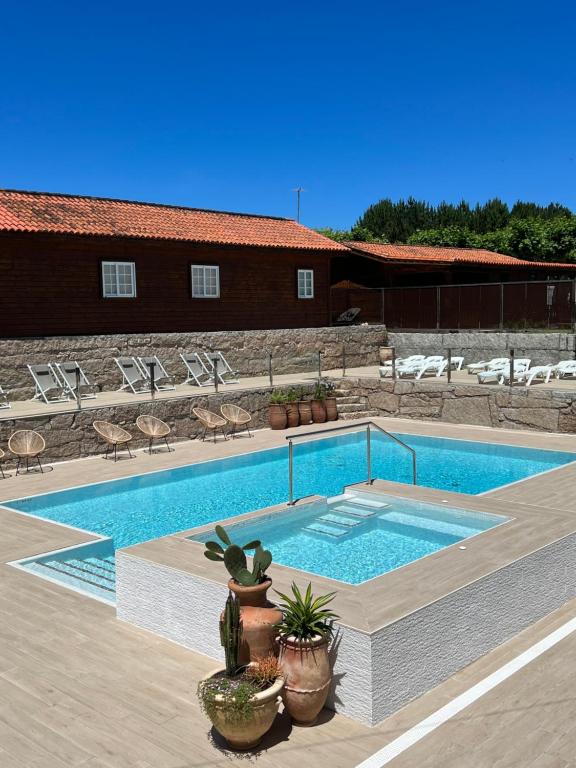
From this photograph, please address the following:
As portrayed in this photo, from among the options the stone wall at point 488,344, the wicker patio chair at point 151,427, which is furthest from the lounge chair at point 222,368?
the stone wall at point 488,344

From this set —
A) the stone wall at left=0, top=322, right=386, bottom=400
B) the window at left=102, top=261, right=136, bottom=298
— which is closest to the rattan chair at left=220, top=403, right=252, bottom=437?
the stone wall at left=0, top=322, right=386, bottom=400

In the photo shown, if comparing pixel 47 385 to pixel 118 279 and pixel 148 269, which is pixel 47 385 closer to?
pixel 118 279

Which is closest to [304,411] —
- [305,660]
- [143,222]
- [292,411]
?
[292,411]

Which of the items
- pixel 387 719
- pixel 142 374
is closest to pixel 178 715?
pixel 387 719

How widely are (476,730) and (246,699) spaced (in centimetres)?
153

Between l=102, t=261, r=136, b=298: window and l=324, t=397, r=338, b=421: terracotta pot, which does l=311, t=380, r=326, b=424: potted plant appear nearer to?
l=324, t=397, r=338, b=421: terracotta pot

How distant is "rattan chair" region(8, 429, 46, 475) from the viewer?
12.8 m

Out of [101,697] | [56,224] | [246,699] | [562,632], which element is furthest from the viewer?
[56,224]

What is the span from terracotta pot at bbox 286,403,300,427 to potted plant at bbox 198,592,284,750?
→ 12.9 m

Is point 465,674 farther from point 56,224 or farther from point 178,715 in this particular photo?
point 56,224

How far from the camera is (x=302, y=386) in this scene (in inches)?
743

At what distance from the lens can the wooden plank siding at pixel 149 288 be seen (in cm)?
1791

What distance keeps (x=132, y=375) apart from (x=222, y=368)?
9.78ft

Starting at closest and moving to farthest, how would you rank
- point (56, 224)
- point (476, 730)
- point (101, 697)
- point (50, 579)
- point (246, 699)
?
point (246, 699) → point (476, 730) → point (101, 697) → point (50, 579) → point (56, 224)
